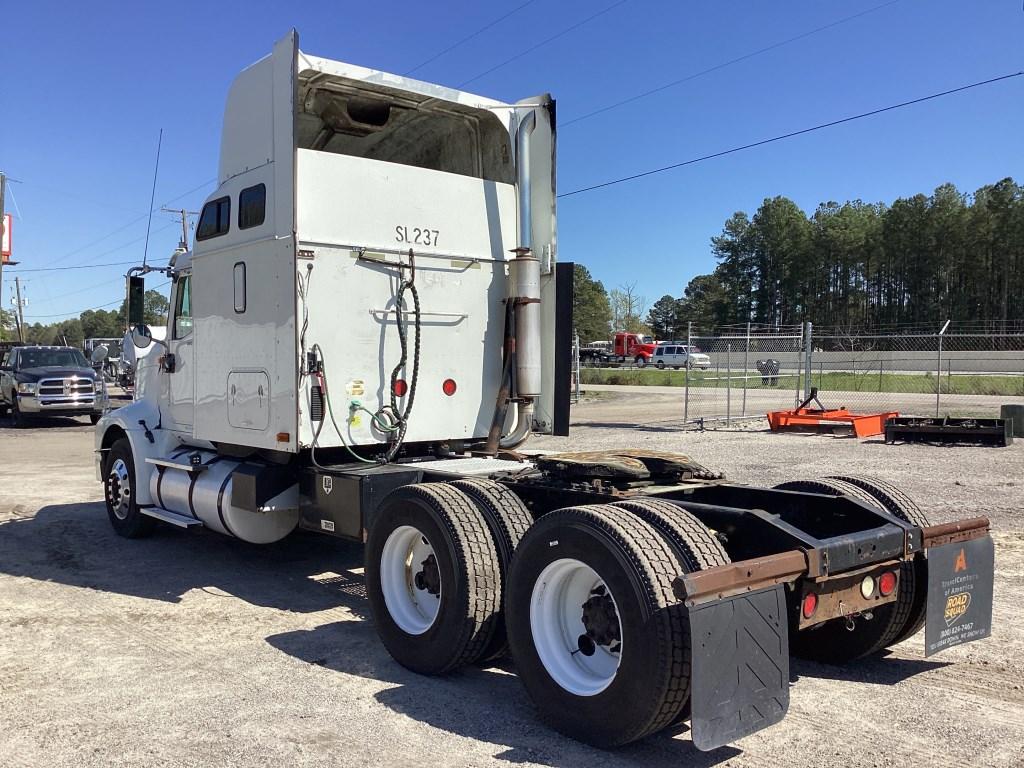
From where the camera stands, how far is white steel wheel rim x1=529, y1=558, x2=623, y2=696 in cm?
392

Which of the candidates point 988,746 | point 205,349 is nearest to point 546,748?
point 988,746

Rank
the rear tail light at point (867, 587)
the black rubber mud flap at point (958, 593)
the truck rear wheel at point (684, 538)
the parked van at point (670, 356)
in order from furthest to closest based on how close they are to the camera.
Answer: the parked van at point (670, 356)
the black rubber mud flap at point (958, 593)
the rear tail light at point (867, 587)
the truck rear wheel at point (684, 538)

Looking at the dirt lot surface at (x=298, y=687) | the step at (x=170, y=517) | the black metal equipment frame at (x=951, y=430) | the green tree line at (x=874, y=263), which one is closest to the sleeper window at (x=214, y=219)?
the step at (x=170, y=517)

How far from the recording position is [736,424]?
67.7 ft

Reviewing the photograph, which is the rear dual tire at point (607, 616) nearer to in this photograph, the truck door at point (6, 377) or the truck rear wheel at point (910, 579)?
the truck rear wheel at point (910, 579)

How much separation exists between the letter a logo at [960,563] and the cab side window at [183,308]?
6.29 m

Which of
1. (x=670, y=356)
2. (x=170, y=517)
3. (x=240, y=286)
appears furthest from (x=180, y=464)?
(x=670, y=356)

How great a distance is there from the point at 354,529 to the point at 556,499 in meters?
1.56

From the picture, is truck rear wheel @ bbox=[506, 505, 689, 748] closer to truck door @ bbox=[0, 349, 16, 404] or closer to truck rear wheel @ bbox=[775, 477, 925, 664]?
truck rear wheel @ bbox=[775, 477, 925, 664]

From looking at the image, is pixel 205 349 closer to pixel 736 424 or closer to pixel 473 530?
pixel 473 530

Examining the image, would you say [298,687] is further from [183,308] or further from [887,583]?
[183,308]

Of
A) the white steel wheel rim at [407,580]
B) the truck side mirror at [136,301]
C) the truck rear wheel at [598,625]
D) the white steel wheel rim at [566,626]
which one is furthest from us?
the truck side mirror at [136,301]

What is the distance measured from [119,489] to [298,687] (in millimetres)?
4876

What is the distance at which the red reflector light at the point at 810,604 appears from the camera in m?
3.82
